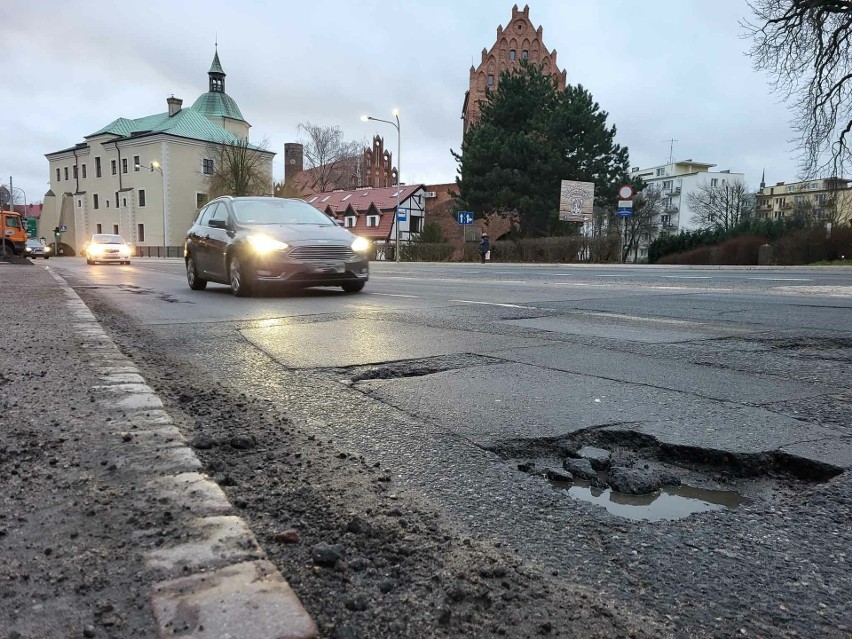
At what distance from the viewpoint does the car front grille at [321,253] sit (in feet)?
31.3

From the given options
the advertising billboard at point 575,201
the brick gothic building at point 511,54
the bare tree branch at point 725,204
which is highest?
the brick gothic building at point 511,54

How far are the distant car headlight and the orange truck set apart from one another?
96.3 feet

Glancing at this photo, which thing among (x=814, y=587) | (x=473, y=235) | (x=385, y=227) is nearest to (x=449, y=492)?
(x=814, y=587)

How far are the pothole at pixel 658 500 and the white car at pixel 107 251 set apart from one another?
113 feet

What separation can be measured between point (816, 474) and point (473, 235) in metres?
51.7

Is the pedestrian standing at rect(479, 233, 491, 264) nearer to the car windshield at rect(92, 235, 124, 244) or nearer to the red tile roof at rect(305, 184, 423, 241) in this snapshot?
the car windshield at rect(92, 235, 124, 244)

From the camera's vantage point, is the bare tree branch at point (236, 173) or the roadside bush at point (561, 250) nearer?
the roadside bush at point (561, 250)

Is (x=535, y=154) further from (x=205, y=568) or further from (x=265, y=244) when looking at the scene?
(x=205, y=568)

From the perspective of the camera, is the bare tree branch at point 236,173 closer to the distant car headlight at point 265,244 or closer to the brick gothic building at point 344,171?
the brick gothic building at point 344,171

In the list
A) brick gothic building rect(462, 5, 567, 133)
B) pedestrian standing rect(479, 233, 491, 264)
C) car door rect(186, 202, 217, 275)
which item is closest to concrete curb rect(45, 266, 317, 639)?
car door rect(186, 202, 217, 275)

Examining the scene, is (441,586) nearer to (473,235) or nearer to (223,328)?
(223,328)

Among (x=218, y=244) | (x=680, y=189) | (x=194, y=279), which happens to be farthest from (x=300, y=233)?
(x=680, y=189)

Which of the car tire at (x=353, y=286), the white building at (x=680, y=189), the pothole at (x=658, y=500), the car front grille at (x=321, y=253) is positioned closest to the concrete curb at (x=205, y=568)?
the pothole at (x=658, y=500)

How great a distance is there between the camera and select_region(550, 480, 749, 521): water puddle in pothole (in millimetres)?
2059
